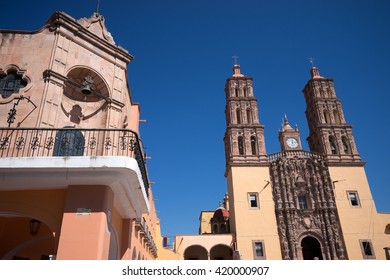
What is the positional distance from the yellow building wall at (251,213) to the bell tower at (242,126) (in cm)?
139

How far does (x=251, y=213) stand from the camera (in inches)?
1134

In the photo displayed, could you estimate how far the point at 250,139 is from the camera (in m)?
33.0

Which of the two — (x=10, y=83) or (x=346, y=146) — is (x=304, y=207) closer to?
(x=346, y=146)

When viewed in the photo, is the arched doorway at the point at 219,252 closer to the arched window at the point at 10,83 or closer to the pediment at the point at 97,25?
the pediment at the point at 97,25

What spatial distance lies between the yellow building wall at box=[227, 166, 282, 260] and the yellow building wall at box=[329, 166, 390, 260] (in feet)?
22.4

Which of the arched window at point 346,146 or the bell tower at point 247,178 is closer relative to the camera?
the bell tower at point 247,178

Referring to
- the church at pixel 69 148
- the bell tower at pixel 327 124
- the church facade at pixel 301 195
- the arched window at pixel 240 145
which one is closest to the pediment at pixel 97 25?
the church at pixel 69 148

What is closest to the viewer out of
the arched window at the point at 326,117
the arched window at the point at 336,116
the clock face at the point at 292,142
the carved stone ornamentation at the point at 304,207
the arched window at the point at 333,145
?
the carved stone ornamentation at the point at 304,207

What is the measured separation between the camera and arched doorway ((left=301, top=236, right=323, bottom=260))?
96.3ft

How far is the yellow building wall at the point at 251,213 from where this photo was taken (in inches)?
1081

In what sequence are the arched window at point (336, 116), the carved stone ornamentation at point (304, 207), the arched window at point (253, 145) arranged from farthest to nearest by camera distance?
the arched window at point (336, 116) → the arched window at point (253, 145) → the carved stone ornamentation at point (304, 207)

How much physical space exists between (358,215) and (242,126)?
14.7 meters

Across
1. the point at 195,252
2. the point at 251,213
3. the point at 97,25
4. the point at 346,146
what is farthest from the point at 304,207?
the point at 97,25
